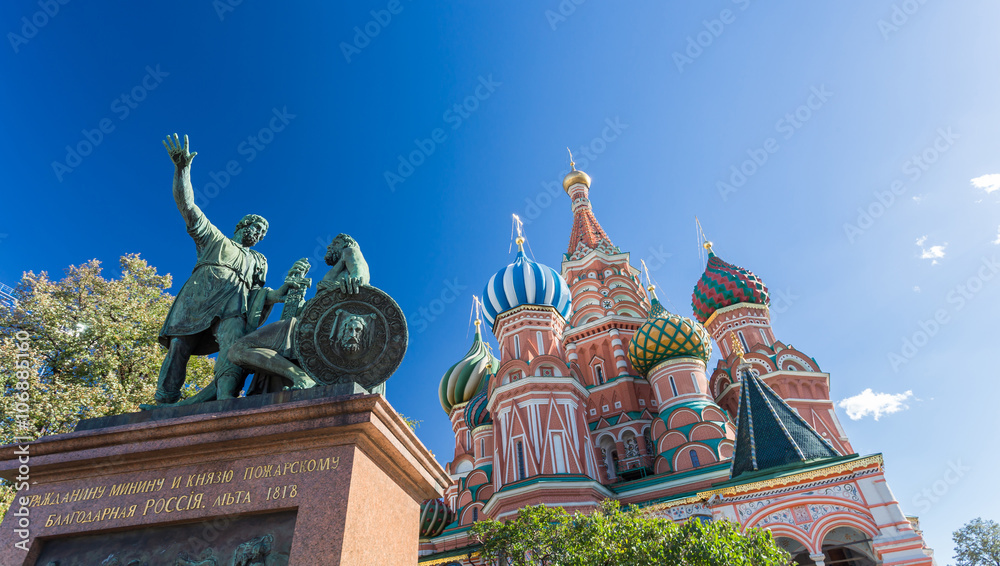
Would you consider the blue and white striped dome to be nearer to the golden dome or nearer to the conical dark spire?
the conical dark spire

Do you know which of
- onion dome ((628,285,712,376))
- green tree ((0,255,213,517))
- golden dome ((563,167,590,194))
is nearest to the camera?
green tree ((0,255,213,517))

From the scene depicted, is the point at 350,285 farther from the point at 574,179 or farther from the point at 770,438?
the point at 574,179

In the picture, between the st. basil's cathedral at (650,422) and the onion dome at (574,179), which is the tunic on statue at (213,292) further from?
the onion dome at (574,179)

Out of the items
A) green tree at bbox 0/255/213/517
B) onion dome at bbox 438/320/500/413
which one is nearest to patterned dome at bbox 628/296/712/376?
onion dome at bbox 438/320/500/413

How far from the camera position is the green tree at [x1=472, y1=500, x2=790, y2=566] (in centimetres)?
934

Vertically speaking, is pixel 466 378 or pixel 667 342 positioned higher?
pixel 466 378

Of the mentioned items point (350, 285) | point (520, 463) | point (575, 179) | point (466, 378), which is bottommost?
point (350, 285)

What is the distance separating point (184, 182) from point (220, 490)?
9.93ft

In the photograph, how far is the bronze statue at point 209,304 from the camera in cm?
526

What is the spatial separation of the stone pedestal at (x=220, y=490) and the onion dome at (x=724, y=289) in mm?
29037

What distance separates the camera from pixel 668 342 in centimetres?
2494

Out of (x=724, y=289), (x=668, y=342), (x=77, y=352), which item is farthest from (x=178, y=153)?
(x=724, y=289)

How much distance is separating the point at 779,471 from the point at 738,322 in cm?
1634

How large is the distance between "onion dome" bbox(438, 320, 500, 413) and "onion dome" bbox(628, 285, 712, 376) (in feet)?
30.0
